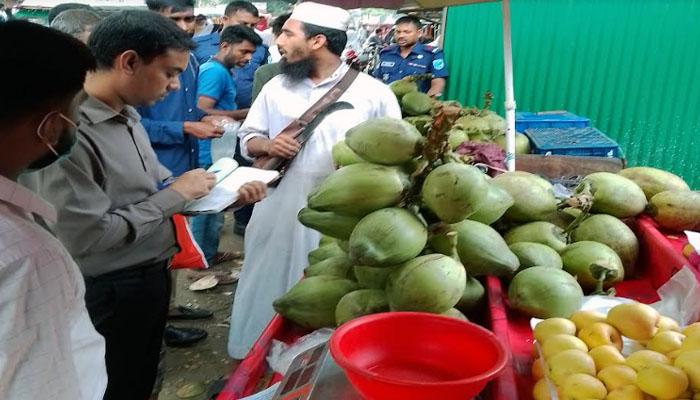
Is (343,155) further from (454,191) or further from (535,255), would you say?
(454,191)

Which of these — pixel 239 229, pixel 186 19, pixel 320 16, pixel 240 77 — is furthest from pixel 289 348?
pixel 240 77

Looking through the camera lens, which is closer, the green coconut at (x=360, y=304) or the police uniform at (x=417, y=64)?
the green coconut at (x=360, y=304)

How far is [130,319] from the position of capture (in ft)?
6.89

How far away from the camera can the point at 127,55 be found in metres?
1.89

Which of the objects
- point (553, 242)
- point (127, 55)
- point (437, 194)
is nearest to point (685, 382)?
point (437, 194)

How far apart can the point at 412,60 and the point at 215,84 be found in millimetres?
2698

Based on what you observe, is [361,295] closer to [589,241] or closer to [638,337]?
[638,337]

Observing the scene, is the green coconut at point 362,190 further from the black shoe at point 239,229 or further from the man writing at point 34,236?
the black shoe at point 239,229

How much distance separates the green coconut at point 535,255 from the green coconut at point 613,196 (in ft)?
1.49

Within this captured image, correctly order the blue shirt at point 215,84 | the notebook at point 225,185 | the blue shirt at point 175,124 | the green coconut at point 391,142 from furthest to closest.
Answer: the blue shirt at point 215,84 < the blue shirt at point 175,124 < the notebook at point 225,185 < the green coconut at point 391,142

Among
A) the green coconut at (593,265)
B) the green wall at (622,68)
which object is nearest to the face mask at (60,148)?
the green coconut at (593,265)

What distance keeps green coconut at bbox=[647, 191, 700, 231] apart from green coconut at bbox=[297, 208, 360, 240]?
128 cm

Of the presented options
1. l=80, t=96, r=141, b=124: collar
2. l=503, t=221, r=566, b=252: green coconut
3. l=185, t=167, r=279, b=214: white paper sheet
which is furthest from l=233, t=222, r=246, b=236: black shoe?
l=503, t=221, r=566, b=252: green coconut

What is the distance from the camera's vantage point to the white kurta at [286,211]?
3.00m
